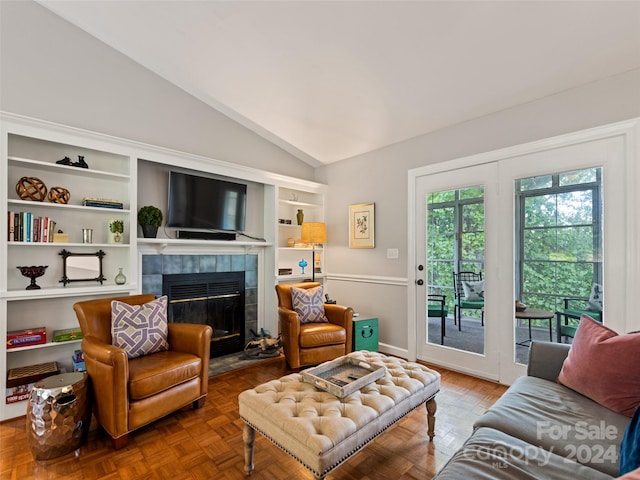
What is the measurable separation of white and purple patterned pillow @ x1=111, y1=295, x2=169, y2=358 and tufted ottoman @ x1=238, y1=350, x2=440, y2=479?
41.6 inches

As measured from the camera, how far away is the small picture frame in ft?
12.7

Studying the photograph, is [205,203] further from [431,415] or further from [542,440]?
[542,440]

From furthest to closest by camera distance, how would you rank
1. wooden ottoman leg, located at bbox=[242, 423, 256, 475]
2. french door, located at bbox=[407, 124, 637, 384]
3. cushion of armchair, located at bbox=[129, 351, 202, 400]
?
french door, located at bbox=[407, 124, 637, 384] → cushion of armchair, located at bbox=[129, 351, 202, 400] → wooden ottoman leg, located at bbox=[242, 423, 256, 475]

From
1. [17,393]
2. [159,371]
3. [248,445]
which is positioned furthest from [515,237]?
[17,393]

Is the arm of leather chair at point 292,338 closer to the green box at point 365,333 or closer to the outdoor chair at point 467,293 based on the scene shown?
→ the green box at point 365,333

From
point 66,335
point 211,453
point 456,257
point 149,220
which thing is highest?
point 149,220

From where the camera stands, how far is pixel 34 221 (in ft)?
7.98

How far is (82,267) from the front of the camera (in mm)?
2723

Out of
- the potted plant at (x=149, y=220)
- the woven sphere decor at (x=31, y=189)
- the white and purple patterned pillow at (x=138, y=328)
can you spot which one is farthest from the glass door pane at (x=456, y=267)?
the woven sphere decor at (x=31, y=189)

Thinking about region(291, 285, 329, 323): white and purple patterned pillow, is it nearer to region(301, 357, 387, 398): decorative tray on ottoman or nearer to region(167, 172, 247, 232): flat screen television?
region(167, 172, 247, 232): flat screen television

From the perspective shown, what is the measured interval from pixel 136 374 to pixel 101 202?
1.55 meters

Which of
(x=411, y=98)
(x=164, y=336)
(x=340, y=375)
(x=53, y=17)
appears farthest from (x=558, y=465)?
(x=53, y=17)

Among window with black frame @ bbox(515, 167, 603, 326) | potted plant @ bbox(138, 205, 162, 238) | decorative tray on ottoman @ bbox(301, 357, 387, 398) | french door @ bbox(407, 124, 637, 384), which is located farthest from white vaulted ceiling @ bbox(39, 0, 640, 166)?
decorative tray on ottoman @ bbox(301, 357, 387, 398)

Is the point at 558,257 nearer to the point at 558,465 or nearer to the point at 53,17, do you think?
the point at 558,465
